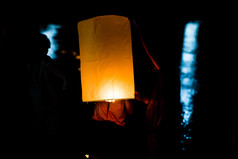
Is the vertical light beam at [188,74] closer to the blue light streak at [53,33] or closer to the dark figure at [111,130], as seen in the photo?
the dark figure at [111,130]

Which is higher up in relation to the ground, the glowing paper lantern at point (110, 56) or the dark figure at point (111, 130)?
the glowing paper lantern at point (110, 56)

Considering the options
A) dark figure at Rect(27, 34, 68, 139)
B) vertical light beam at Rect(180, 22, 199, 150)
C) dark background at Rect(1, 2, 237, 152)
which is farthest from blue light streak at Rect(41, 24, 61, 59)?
vertical light beam at Rect(180, 22, 199, 150)

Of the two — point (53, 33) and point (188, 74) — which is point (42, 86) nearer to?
point (53, 33)

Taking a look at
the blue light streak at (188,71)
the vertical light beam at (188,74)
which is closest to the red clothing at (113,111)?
the vertical light beam at (188,74)

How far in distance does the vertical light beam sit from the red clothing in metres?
1.92

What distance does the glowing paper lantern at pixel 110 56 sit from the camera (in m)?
2.47

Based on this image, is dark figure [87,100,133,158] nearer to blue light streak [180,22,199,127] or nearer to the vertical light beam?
the vertical light beam

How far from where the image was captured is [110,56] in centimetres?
249

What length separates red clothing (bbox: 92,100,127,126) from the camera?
10.0 feet

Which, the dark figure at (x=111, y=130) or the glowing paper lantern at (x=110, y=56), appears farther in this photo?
the dark figure at (x=111, y=130)

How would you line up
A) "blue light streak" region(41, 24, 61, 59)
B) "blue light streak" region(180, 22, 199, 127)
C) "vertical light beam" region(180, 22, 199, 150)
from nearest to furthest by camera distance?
"blue light streak" region(41, 24, 61, 59) < "vertical light beam" region(180, 22, 199, 150) < "blue light streak" region(180, 22, 199, 127)

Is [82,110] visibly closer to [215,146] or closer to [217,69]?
[215,146]

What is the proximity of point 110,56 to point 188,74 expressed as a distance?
4286 mm

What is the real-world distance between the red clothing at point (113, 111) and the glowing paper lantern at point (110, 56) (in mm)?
567
